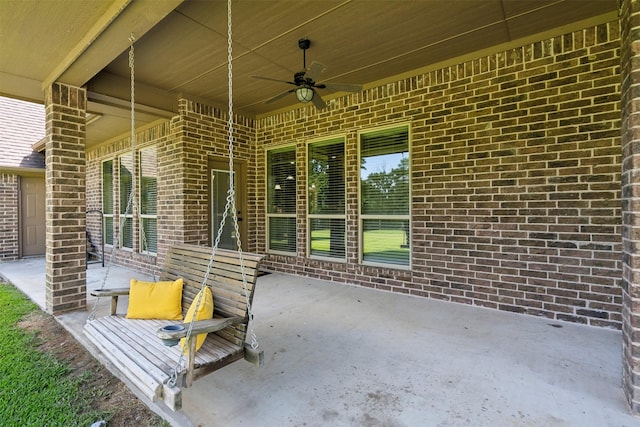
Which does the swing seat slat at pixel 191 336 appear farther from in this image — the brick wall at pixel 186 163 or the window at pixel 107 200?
the window at pixel 107 200

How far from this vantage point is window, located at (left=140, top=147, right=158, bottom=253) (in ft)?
19.5

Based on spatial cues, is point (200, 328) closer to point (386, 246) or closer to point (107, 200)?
point (386, 246)

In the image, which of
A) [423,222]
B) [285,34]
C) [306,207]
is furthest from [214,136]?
[423,222]

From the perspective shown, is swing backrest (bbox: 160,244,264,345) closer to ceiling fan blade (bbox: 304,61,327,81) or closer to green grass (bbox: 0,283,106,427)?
green grass (bbox: 0,283,106,427)

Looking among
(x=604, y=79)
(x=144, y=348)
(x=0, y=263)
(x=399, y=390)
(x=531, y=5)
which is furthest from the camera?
(x=0, y=263)

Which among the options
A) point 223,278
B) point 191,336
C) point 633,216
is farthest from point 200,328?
point 633,216

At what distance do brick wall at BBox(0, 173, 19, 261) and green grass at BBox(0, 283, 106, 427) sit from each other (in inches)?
241

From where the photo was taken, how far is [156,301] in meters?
2.64

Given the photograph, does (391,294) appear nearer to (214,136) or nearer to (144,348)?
(144,348)

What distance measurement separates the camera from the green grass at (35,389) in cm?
190

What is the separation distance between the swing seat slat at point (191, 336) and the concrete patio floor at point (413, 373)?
0.34 metres

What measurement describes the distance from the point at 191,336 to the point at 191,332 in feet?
0.12

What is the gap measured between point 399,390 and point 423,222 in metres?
2.57

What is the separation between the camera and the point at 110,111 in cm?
525
